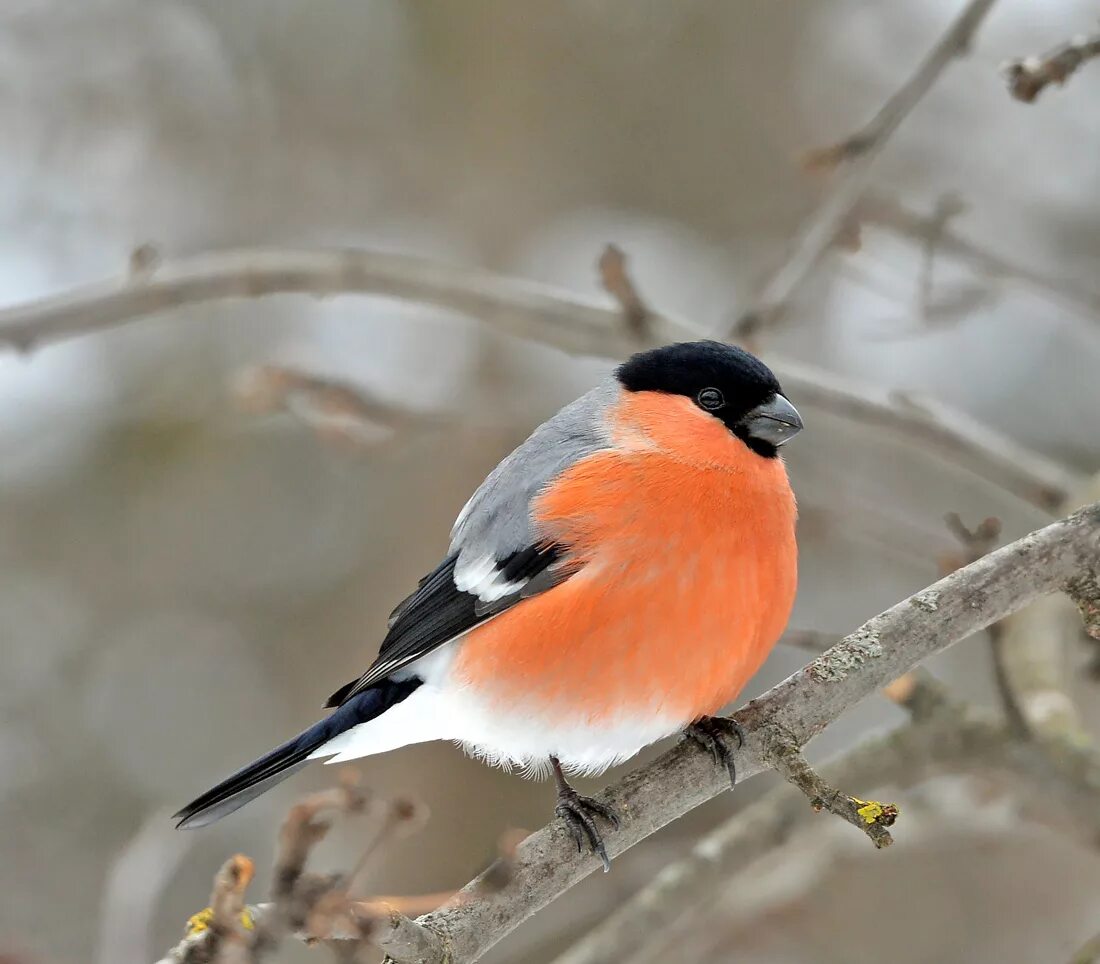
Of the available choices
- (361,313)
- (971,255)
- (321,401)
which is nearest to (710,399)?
(971,255)

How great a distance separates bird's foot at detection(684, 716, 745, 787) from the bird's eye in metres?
0.86

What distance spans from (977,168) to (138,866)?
5.40 metres

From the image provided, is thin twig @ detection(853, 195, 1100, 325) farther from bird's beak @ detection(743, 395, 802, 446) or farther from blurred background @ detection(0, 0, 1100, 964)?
blurred background @ detection(0, 0, 1100, 964)

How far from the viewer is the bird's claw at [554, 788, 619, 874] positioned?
7.86 feet

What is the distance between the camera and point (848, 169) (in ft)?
12.0

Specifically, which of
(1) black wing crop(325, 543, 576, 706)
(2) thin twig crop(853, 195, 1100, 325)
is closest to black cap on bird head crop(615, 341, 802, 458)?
(1) black wing crop(325, 543, 576, 706)

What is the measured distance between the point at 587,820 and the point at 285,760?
82cm

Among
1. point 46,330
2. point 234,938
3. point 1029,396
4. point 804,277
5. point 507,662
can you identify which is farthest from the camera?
point 1029,396

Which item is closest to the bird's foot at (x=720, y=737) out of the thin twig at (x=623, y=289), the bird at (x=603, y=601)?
the bird at (x=603, y=601)

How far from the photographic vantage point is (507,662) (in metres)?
2.90

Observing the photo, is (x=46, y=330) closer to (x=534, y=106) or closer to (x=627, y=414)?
(x=627, y=414)

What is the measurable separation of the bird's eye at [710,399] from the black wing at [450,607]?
1.97ft

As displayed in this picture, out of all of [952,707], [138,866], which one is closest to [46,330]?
[138,866]

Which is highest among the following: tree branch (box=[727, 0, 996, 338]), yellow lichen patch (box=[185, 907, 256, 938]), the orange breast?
tree branch (box=[727, 0, 996, 338])
